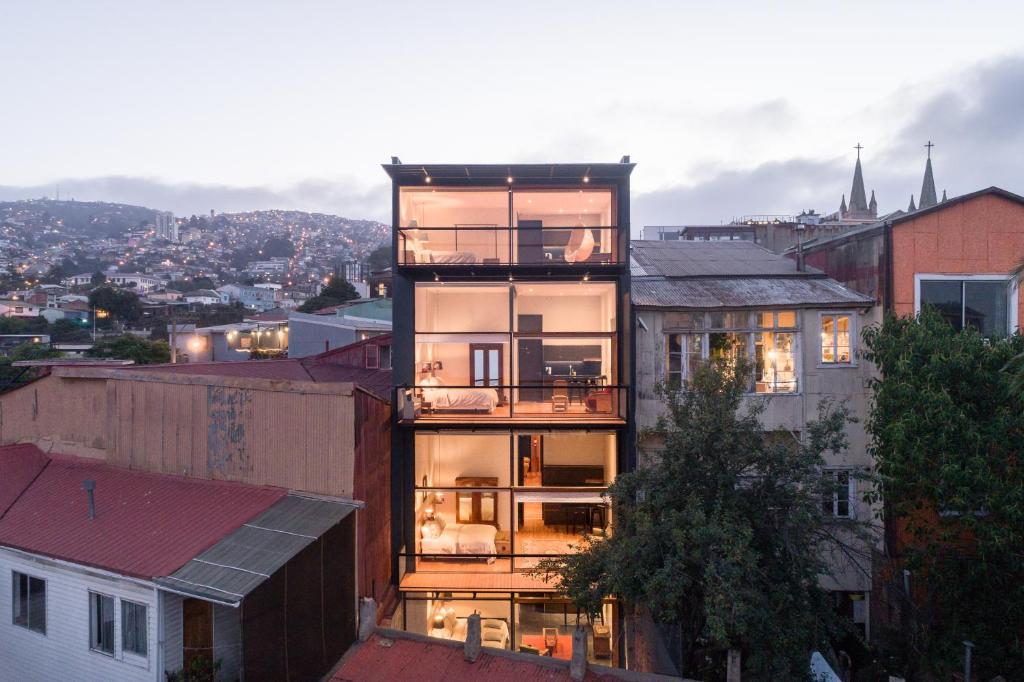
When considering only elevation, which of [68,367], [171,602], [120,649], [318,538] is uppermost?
[68,367]

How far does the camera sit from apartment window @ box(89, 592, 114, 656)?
27.2ft

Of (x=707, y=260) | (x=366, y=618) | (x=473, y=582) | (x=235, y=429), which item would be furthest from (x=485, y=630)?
(x=707, y=260)

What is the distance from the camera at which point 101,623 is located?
837 centimetres

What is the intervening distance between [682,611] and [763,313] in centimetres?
684

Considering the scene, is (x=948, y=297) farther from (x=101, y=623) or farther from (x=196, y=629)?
(x=101, y=623)

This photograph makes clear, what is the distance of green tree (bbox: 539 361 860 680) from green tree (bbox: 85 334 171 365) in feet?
108

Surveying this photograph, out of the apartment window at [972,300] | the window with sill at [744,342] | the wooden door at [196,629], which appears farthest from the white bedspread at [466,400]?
the apartment window at [972,300]

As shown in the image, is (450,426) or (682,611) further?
(450,426)

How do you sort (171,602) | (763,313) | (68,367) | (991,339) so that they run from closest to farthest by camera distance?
(171,602), (991,339), (68,367), (763,313)

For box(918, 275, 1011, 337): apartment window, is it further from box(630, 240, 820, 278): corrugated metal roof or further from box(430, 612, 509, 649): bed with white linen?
box(430, 612, 509, 649): bed with white linen

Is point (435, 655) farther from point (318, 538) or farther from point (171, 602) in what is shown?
point (171, 602)

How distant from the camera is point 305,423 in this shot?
9.47m

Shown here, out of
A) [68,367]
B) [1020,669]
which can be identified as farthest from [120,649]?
[1020,669]

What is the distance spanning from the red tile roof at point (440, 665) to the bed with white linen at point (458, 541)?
2684mm
